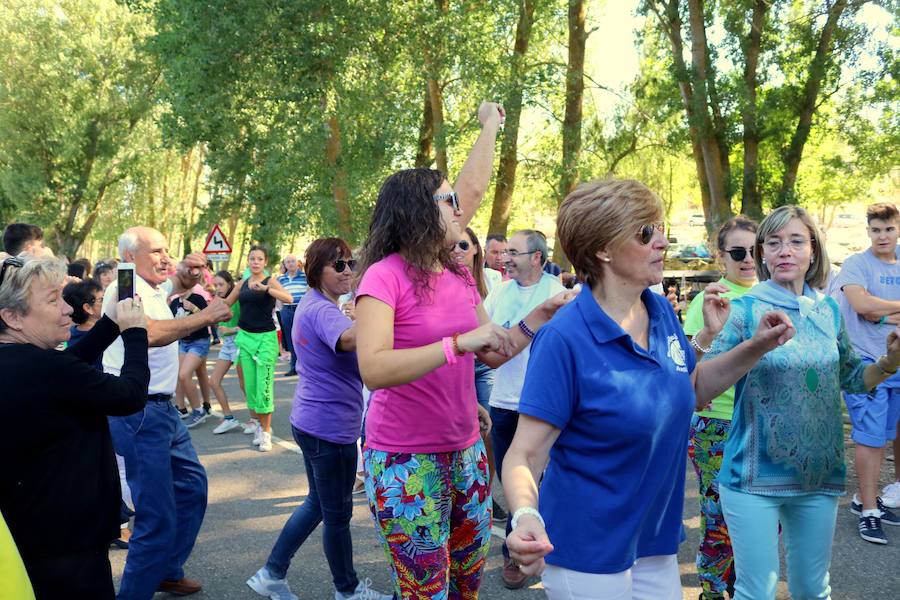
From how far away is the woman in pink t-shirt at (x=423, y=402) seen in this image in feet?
9.34

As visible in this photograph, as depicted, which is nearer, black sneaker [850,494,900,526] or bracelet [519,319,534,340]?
bracelet [519,319,534,340]

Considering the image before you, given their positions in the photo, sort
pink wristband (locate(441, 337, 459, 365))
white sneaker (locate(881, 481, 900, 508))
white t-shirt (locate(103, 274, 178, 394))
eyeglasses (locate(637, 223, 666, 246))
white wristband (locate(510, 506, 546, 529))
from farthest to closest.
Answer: white sneaker (locate(881, 481, 900, 508)) → white t-shirt (locate(103, 274, 178, 394)) → pink wristband (locate(441, 337, 459, 365)) → eyeglasses (locate(637, 223, 666, 246)) → white wristband (locate(510, 506, 546, 529))

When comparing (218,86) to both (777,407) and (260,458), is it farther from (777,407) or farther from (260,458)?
(777,407)

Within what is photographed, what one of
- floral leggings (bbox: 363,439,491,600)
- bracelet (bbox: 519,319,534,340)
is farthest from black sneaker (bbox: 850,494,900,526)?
bracelet (bbox: 519,319,534,340)

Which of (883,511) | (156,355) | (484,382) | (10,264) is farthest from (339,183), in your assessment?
(10,264)

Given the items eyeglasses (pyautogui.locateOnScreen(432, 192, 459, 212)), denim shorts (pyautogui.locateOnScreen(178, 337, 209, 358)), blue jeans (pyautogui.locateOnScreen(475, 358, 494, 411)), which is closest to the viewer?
eyeglasses (pyautogui.locateOnScreen(432, 192, 459, 212))

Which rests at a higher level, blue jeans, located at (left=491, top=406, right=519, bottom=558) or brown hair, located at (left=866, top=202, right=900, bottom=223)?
brown hair, located at (left=866, top=202, right=900, bottom=223)

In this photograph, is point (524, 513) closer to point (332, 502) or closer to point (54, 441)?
point (54, 441)

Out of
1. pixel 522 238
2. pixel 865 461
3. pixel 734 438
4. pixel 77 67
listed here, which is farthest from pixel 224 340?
pixel 77 67

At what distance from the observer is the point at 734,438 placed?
10.6 feet

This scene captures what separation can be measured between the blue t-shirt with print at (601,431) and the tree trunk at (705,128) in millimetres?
11969

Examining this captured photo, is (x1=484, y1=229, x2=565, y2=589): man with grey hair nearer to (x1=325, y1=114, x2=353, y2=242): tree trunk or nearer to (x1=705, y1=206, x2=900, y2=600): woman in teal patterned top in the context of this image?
(x1=705, y1=206, x2=900, y2=600): woman in teal patterned top

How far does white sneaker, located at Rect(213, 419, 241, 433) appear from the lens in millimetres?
9297

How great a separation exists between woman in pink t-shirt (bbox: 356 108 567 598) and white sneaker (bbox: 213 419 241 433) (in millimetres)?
6745
